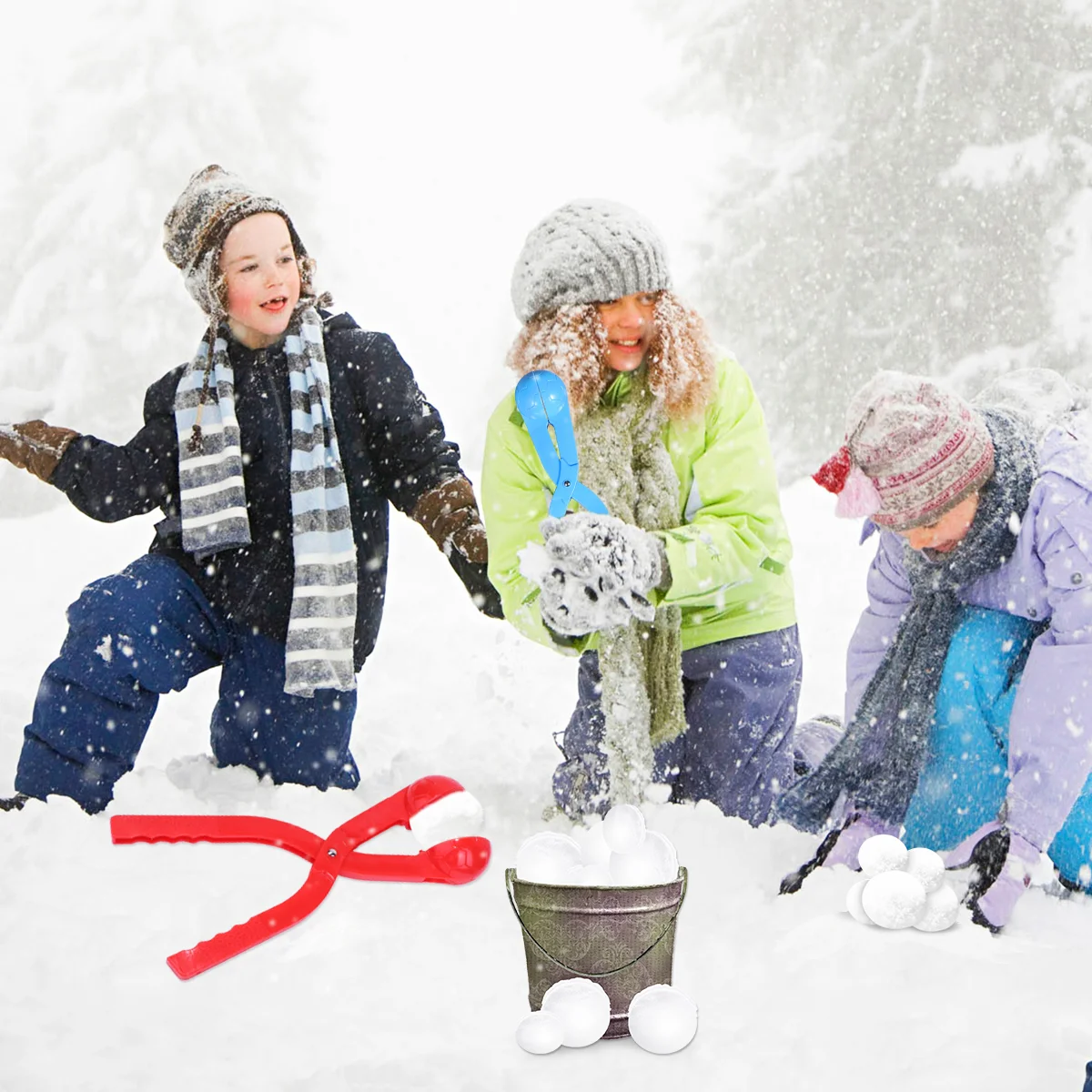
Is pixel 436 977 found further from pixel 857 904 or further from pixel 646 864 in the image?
pixel 857 904

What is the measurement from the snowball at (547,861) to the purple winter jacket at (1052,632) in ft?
2.09

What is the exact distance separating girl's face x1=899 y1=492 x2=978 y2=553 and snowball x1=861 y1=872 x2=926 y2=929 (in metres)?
0.55

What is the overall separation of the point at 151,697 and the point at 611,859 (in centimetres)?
122

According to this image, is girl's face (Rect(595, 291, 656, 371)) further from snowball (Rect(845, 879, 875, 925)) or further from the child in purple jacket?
snowball (Rect(845, 879, 875, 925))

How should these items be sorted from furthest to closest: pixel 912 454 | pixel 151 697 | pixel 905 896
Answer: pixel 151 697 → pixel 912 454 → pixel 905 896

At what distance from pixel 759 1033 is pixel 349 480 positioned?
1.35 metres

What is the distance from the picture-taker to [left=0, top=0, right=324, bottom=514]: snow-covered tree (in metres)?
4.86

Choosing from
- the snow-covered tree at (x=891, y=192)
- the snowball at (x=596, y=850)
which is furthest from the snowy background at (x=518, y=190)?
the snowball at (x=596, y=850)

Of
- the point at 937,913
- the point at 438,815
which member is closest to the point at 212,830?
the point at 438,815

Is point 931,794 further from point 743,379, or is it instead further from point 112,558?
point 112,558

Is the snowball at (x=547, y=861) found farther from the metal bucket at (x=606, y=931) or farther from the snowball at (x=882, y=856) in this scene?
the snowball at (x=882, y=856)

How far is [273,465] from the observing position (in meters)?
2.38

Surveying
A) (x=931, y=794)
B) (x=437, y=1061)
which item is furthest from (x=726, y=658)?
(x=437, y=1061)

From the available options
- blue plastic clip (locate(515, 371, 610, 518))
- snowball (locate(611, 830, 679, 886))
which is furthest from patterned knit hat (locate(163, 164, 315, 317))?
snowball (locate(611, 830, 679, 886))
